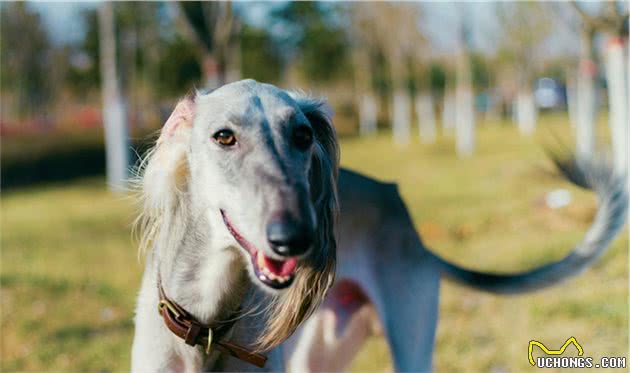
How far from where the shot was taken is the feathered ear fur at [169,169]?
2088 mm

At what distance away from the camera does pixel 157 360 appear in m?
2.21

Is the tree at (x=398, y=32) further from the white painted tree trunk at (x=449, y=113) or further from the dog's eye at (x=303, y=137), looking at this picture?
the dog's eye at (x=303, y=137)

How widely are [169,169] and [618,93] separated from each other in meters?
6.36

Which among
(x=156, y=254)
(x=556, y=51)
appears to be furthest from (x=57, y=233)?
(x=556, y=51)

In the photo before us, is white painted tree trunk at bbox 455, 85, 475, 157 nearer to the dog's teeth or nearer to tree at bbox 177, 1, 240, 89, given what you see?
tree at bbox 177, 1, 240, 89

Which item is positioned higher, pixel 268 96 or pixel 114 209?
pixel 268 96

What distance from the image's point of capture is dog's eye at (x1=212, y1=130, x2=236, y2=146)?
1.91 meters

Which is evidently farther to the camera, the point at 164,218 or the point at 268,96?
the point at 164,218

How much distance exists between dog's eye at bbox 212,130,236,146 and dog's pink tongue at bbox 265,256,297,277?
0.32 metres

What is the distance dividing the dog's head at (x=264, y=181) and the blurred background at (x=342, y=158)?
0.90 feet

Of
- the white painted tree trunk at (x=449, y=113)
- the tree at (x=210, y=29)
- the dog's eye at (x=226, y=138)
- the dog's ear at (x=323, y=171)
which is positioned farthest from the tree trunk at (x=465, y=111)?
the dog's eye at (x=226, y=138)

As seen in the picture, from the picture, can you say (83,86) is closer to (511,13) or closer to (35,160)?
(35,160)

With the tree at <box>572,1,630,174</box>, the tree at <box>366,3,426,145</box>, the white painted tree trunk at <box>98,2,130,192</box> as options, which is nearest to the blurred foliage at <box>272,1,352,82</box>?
the tree at <box>366,3,426,145</box>

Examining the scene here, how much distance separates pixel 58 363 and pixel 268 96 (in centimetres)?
396
